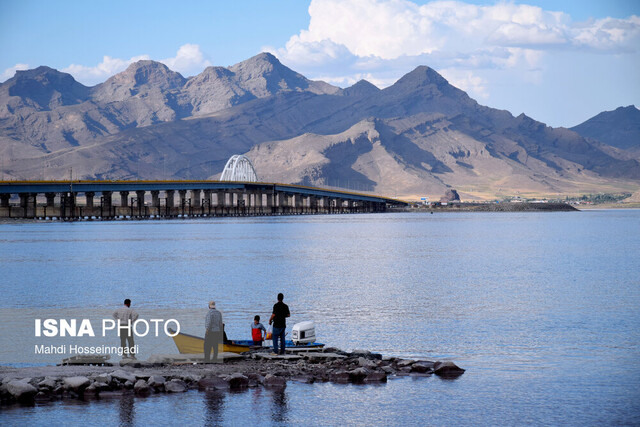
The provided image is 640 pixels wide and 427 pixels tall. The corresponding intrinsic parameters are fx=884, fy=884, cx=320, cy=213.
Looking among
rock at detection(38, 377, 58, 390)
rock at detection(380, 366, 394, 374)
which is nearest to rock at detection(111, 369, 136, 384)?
rock at detection(38, 377, 58, 390)

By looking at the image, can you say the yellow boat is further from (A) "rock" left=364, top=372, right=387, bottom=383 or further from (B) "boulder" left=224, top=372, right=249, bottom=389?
(A) "rock" left=364, top=372, right=387, bottom=383

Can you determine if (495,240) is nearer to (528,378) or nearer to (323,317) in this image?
(323,317)

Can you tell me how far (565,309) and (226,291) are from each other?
85.1ft

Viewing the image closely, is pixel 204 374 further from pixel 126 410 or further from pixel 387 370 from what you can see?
pixel 387 370

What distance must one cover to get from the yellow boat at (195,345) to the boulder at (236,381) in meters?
3.87

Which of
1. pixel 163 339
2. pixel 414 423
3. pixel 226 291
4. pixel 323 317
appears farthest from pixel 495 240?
pixel 414 423

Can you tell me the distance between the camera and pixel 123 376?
109 feet

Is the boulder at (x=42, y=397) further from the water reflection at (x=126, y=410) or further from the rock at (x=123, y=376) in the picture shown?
the water reflection at (x=126, y=410)

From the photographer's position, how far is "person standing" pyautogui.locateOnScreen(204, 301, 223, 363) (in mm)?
34531

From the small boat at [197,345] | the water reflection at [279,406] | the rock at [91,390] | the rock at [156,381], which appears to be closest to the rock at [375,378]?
the water reflection at [279,406]

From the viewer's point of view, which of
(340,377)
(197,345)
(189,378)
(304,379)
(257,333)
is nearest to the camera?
(189,378)

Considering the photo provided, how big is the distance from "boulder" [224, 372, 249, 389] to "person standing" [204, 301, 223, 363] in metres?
2.16

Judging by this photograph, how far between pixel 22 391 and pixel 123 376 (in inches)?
143

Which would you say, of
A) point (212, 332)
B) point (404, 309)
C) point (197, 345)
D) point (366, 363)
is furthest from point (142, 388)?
point (404, 309)
